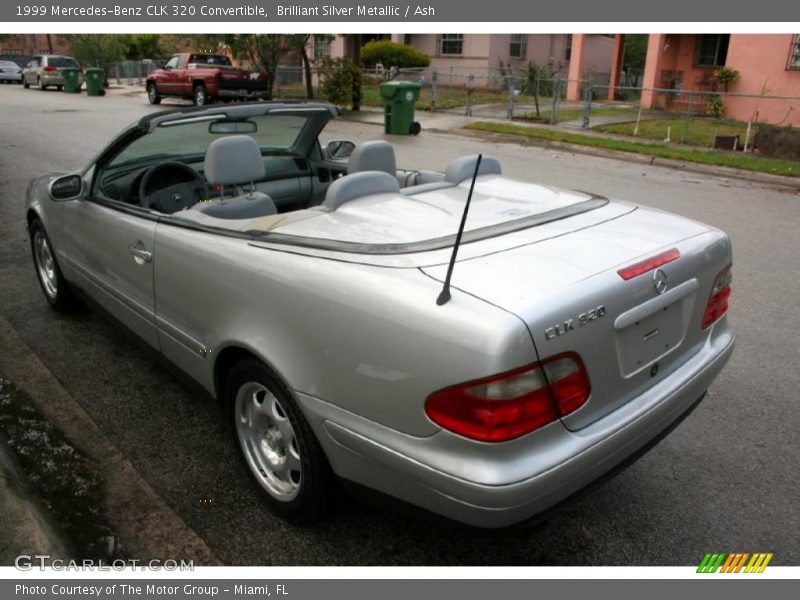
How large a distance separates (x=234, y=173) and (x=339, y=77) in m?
18.0

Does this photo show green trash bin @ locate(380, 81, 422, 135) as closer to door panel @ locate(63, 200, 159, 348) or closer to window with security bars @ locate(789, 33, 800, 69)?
window with security bars @ locate(789, 33, 800, 69)

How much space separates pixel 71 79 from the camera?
106 ft

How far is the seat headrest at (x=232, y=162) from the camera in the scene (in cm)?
332

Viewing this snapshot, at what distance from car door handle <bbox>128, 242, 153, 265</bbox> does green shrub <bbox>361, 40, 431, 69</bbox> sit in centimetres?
2872

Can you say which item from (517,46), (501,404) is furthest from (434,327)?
(517,46)

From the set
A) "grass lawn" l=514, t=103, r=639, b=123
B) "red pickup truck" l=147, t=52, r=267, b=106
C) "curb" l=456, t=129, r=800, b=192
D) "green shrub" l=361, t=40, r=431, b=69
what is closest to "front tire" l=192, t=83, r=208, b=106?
"red pickup truck" l=147, t=52, r=267, b=106

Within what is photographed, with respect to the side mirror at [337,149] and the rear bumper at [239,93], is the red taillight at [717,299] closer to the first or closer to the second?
the side mirror at [337,149]

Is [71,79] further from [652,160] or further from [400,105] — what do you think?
[652,160]

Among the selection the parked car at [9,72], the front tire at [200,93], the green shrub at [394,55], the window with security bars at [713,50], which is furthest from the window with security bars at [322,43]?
the parked car at [9,72]

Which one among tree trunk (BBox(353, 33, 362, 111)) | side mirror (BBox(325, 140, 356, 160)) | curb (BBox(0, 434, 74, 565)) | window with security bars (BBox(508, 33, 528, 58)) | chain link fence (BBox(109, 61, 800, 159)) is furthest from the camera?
window with security bars (BBox(508, 33, 528, 58))

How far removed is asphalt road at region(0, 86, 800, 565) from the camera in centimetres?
264

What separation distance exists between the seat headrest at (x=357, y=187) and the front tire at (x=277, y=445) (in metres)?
0.79

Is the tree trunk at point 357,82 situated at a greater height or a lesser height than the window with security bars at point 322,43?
lesser

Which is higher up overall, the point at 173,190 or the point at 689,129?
the point at 173,190
